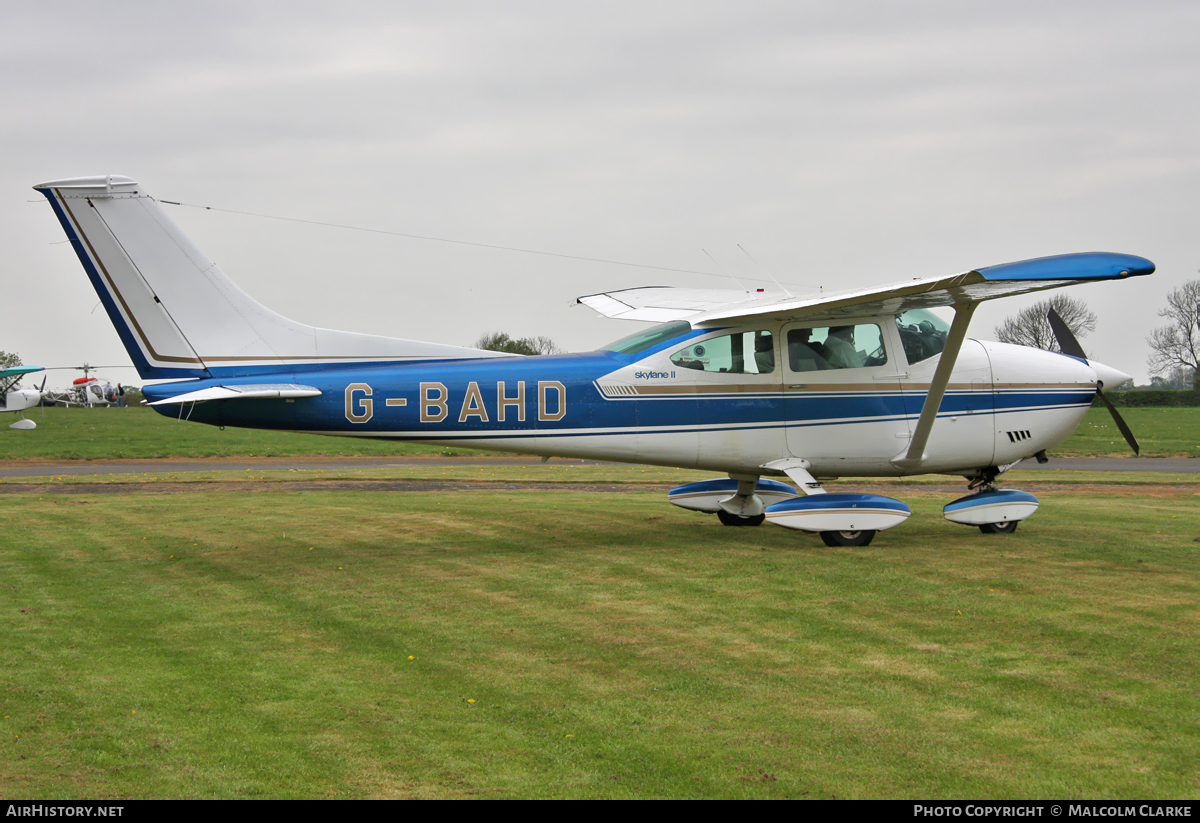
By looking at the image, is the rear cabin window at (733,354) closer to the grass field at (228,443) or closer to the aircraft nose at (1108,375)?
the aircraft nose at (1108,375)

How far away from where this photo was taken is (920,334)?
12453 mm

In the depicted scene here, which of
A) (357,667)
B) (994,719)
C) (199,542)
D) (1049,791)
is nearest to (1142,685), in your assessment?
(994,719)

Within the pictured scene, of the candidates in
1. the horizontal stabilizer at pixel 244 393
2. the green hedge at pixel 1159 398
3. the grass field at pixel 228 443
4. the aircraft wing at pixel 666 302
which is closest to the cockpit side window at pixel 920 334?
the aircraft wing at pixel 666 302

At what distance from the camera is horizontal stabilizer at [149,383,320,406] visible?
10641 mm

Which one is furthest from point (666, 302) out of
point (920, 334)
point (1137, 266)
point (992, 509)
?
point (1137, 266)

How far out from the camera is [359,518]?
15.0 m

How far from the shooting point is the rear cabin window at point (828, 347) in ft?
40.0

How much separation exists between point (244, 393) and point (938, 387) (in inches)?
306

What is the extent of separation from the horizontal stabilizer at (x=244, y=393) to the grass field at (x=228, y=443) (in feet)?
54.1

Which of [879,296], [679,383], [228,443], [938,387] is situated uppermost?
[879,296]

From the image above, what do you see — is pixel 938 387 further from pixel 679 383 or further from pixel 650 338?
pixel 650 338

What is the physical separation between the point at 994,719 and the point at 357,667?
4032 millimetres

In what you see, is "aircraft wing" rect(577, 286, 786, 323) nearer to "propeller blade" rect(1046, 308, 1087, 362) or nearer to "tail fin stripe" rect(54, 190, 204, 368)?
"propeller blade" rect(1046, 308, 1087, 362)

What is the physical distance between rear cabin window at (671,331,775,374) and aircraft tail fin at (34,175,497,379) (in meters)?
3.67
